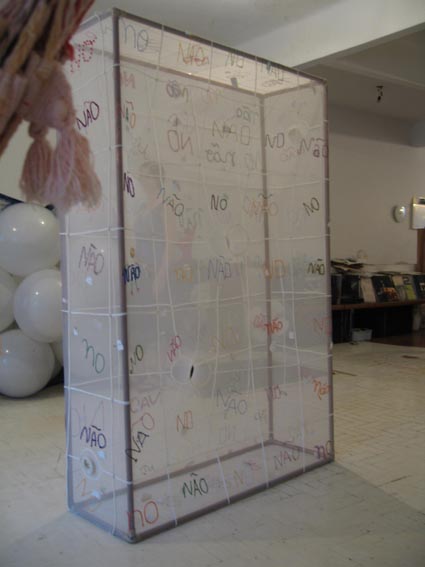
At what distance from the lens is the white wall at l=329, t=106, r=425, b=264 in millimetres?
7301

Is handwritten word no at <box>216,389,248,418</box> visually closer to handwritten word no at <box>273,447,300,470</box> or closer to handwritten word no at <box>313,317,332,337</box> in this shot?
handwritten word no at <box>273,447,300,470</box>

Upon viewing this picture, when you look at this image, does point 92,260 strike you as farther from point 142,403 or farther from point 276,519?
point 276,519

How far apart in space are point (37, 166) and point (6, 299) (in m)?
3.35

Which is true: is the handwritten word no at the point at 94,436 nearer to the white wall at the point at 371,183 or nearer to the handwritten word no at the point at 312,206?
the handwritten word no at the point at 312,206

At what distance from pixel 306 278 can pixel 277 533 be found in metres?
1.19

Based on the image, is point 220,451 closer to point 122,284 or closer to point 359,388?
point 122,284

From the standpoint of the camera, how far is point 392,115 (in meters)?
7.88

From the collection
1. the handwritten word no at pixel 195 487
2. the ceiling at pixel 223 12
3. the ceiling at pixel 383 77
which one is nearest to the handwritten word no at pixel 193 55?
the ceiling at pixel 223 12

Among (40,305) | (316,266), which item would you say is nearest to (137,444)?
(316,266)

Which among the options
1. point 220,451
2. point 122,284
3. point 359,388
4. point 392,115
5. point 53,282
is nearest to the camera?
point 122,284

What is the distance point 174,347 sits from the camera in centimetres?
225

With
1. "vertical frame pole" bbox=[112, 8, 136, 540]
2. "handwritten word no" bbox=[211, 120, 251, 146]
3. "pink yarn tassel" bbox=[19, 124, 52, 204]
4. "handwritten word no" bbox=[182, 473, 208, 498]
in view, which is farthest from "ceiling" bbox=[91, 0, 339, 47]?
"pink yarn tassel" bbox=[19, 124, 52, 204]

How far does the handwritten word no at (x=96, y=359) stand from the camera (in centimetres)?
216

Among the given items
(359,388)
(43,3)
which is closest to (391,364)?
(359,388)
